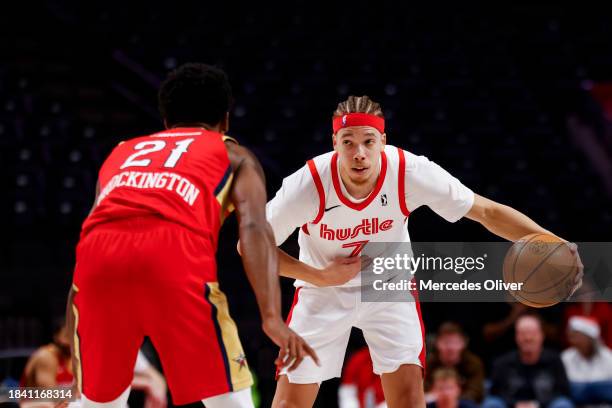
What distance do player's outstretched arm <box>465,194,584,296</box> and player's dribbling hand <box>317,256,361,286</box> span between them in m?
0.62

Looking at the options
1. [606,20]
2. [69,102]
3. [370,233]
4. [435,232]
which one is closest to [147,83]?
[69,102]

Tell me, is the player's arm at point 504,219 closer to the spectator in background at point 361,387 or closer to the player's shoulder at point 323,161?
the player's shoulder at point 323,161

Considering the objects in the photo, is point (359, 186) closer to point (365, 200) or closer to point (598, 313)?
point (365, 200)

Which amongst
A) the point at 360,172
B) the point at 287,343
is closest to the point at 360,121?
the point at 360,172

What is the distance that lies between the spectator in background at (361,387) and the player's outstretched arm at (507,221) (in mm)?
2744

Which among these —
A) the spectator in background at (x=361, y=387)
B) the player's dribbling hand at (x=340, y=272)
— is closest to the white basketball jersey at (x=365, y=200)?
the player's dribbling hand at (x=340, y=272)

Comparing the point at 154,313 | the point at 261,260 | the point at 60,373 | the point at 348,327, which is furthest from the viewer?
the point at 60,373

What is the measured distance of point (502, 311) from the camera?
7910 mm

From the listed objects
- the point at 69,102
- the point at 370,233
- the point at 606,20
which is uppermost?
the point at 606,20

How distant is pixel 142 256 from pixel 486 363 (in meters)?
5.50

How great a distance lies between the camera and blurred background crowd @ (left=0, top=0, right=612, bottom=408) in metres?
7.24

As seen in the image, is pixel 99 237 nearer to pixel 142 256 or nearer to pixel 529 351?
Answer: pixel 142 256

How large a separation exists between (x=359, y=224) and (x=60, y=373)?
2653 mm

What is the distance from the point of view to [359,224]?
4383 millimetres
